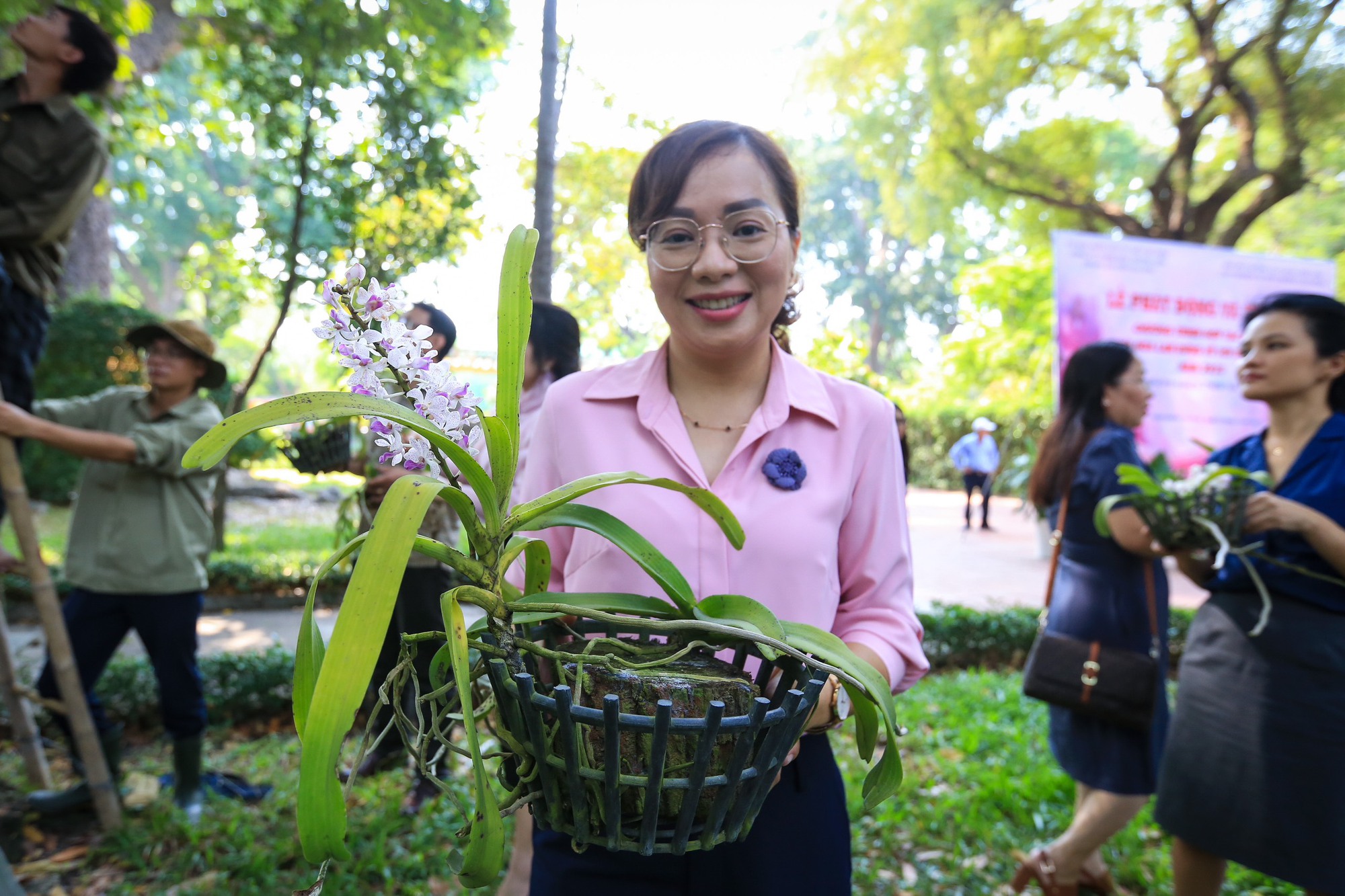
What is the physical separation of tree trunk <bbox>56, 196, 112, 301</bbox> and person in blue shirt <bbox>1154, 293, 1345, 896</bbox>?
1189 centimetres

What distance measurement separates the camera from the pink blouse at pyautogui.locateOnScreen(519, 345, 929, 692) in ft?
4.13

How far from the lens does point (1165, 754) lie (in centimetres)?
231

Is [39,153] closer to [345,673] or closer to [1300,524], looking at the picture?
[345,673]

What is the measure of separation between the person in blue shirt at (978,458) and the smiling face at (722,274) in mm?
10471

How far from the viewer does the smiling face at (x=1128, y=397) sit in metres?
2.81

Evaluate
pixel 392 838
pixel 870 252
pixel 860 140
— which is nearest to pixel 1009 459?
pixel 860 140

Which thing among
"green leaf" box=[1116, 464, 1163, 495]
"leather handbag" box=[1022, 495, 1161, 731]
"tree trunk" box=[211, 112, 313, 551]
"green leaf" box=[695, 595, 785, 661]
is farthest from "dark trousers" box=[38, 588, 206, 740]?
"green leaf" box=[1116, 464, 1163, 495]

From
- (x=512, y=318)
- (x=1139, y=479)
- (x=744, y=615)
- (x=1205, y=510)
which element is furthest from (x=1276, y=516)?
(x=512, y=318)

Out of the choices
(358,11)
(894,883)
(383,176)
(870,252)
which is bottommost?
(894,883)

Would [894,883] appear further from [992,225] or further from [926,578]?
[992,225]

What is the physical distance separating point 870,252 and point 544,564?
3931 cm

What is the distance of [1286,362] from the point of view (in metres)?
2.21

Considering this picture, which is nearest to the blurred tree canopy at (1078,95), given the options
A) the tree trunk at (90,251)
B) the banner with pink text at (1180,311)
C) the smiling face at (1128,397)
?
the banner with pink text at (1180,311)

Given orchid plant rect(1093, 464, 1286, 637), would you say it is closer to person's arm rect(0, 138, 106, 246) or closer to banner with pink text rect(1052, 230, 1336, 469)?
banner with pink text rect(1052, 230, 1336, 469)
